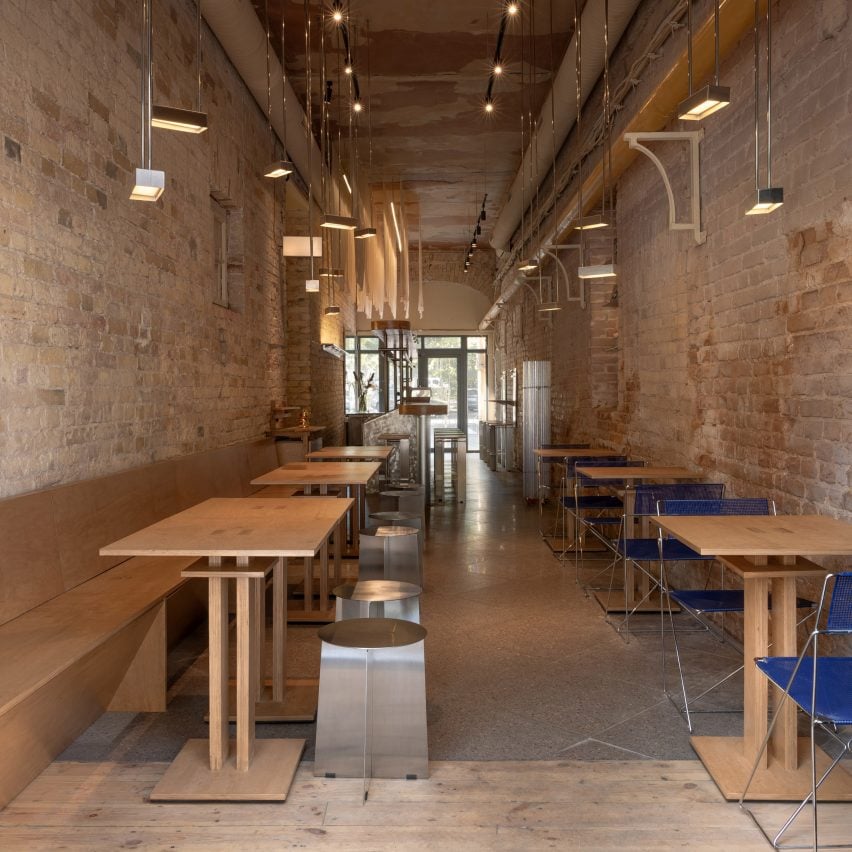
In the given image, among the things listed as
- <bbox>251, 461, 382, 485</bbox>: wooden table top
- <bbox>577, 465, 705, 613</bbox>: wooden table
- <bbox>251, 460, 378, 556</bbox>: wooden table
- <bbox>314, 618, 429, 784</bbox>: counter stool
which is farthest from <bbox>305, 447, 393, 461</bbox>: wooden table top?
<bbox>314, 618, 429, 784</bbox>: counter stool

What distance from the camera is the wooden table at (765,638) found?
293cm

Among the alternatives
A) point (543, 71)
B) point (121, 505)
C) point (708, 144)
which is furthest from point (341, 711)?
point (543, 71)

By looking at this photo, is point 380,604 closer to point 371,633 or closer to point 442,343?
point 371,633

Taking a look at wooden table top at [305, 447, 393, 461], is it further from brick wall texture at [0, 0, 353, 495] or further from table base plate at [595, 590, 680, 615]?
table base plate at [595, 590, 680, 615]

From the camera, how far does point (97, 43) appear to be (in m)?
4.58

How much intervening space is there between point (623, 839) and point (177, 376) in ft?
14.5

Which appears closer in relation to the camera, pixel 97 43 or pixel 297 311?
pixel 97 43

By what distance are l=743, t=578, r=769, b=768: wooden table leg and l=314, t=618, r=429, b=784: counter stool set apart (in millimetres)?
A: 1224

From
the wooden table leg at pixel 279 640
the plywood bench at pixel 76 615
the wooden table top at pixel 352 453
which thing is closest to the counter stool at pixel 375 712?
the wooden table leg at pixel 279 640

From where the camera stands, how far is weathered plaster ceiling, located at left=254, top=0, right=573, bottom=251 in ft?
22.7

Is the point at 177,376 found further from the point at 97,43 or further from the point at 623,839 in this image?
the point at 623,839

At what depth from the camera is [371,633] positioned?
3.04 m

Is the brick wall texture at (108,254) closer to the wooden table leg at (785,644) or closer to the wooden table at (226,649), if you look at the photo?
the wooden table at (226,649)

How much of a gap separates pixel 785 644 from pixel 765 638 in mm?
87
